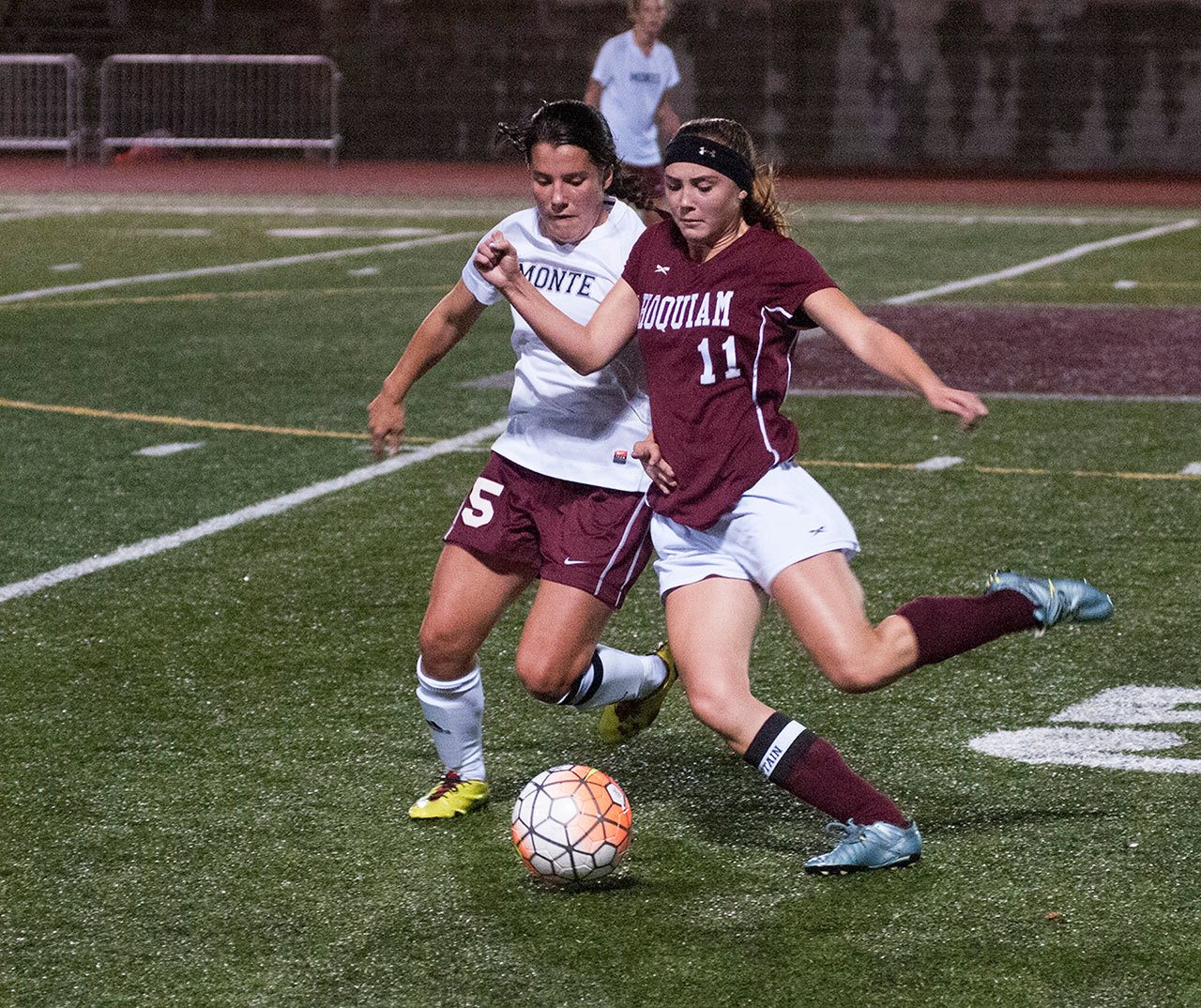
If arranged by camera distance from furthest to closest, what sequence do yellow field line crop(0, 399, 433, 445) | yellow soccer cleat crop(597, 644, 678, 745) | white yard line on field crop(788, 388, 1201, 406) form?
white yard line on field crop(788, 388, 1201, 406)
yellow field line crop(0, 399, 433, 445)
yellow soccer cleat crop(597, 644, 678, 745)

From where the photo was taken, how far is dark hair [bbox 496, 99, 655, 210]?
4.93 m

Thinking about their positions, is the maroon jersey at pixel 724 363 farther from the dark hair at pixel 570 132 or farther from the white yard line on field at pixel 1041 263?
the white yard line on field at pixel 1041 263

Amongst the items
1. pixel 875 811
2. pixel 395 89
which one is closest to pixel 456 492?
pixel 875 811

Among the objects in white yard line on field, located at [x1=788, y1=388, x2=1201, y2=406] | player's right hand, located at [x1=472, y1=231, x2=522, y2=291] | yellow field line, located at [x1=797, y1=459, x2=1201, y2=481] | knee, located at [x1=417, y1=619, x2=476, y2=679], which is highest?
player's right hand, located at [x1=472, y1=231, x2=522, y2=291]

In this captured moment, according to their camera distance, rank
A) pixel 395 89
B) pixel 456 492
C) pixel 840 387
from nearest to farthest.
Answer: pixel 456 492
pixel 840 387
pixel 395 89

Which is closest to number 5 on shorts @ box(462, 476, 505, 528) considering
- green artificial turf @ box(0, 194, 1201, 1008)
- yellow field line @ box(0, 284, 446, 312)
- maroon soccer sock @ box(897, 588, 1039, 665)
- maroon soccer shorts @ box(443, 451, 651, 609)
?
maroon soccer shorts @ box(443, 451, 651, 609)

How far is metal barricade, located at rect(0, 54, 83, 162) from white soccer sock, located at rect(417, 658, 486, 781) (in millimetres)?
28498

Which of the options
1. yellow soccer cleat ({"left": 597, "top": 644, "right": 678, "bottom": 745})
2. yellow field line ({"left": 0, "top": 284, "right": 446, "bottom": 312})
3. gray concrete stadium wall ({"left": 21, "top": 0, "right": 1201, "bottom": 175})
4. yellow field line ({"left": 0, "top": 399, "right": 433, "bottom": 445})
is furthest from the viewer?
gray concrete stadium wall ({"left": 21, "top": 0, "right": 1201, "bottom": 175})

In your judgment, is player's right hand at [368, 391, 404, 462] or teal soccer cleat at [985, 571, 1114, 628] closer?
teal soccer cleat at [985, 571, 1114, 628]

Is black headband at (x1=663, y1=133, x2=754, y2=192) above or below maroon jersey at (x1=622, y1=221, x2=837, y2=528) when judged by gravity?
above

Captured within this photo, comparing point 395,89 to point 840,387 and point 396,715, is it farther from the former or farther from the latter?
point 396,715

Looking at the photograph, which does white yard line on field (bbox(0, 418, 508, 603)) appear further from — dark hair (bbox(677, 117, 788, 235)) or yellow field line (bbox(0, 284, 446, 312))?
yellow field line (bbox(0, 284, 446, 312))

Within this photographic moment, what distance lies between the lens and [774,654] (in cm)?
669

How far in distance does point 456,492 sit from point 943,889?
481 centimetres
